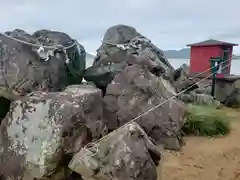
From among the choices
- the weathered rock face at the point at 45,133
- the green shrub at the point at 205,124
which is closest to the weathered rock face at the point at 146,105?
the green shrub at the point at 205,124

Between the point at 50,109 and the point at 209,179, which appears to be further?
the point at 209,179

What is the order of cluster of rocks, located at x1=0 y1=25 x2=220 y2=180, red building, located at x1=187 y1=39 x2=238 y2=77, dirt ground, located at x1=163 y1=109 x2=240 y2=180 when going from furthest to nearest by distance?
red building, located at x1=187 y1=39 x2=238 y2=77 < dirt ground, located at x1=163 y1=109 x2=240 y2=180 < cluster of rocks, located at x1=0 y1=25 x2=220 y2=180

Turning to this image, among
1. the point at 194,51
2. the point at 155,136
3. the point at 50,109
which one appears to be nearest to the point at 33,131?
the point at 50,109

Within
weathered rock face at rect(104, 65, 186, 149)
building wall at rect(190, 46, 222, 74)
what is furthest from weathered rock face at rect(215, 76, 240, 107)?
weathered rock face at rect(104, 65, 186, 149)

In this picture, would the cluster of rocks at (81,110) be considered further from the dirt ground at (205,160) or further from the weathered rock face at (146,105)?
the dirt ground at (205,160)

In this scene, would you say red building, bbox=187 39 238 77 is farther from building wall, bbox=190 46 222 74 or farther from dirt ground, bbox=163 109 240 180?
dirt ground, bbox=163 109 240 180

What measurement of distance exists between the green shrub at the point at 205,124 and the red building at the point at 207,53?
337 cm

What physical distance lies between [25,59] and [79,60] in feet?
2.67

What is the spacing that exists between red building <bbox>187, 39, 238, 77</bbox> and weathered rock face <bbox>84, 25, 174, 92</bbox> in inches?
141

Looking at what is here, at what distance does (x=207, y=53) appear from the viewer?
26.6 ft

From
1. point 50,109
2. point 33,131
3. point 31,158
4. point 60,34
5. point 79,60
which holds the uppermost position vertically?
point 60,34

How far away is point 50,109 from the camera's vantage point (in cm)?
236

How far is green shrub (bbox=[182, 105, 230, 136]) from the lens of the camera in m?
3.98

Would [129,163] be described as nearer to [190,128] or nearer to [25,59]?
[25,59]
